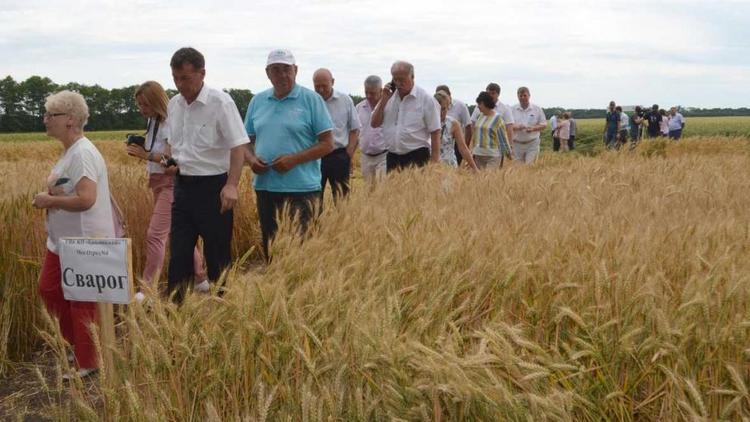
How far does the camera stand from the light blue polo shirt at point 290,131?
15.3ft

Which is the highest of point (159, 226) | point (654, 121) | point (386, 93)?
point (386, 93)

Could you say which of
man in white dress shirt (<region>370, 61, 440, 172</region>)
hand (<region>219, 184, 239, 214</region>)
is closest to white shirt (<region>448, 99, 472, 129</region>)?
man in white dress shirt (<region>370, 61, 440, 172</region>)

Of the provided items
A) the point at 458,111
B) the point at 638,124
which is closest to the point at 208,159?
the point at 458,111

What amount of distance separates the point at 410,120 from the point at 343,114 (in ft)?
1.96

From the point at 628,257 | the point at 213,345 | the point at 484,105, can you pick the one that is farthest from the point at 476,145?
the point at 213,345

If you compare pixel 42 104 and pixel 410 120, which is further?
pixel 42 104

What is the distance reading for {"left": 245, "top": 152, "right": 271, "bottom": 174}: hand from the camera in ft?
15.2

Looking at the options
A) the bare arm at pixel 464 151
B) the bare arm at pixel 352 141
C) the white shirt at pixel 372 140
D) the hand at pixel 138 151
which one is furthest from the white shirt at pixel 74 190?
the bare arm at pixel 464 151

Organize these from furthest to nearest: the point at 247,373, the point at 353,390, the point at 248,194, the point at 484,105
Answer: the point at 484,105, the point at 248,194, the point at 247,373, the point at 353,390

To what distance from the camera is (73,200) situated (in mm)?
3635

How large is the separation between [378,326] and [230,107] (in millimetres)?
2615

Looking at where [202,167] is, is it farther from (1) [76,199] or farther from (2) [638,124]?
(2) [638,124]

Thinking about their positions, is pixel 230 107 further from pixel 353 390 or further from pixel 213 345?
pixel 353 390

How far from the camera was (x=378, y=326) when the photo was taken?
79.2 inches
